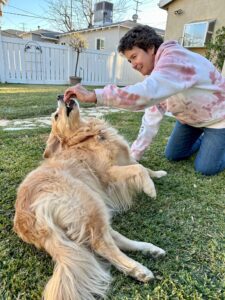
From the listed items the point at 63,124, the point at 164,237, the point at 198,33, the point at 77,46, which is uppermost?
the point at 198,33

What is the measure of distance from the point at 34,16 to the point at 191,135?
27.1 meters

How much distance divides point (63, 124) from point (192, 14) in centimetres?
966

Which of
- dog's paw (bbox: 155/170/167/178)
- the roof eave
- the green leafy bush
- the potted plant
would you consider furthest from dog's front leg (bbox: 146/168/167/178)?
A: the roof eave

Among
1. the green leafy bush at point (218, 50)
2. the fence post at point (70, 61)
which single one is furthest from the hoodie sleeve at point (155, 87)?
the fence post at point (70, 61)

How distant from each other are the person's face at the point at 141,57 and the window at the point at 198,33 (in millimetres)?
7948

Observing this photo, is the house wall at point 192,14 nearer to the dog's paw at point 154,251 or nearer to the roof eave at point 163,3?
the roof eave at point 163,3

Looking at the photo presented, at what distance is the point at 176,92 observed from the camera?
6.05 feet

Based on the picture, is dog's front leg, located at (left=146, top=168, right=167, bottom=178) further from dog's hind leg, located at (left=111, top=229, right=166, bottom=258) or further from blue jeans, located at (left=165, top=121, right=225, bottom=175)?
dog's hind leg, located at (left=111, top=229, right=166, bottom=258)

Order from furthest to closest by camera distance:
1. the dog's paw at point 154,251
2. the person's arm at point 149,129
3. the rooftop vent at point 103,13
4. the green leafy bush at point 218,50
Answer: the rooftop vent at point 103,13
the green leafy bush at point 218,50
the person's arm at point 149,129
the dog's paw at point 154,251

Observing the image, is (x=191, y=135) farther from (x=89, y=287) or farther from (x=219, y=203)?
(x=89, y=287)

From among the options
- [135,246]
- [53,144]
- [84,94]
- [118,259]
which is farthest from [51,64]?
[118,259]

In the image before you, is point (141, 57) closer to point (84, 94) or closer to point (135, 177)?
point (84, 94)

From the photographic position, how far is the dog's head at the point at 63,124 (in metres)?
2.15

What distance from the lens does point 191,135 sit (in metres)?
2.93
